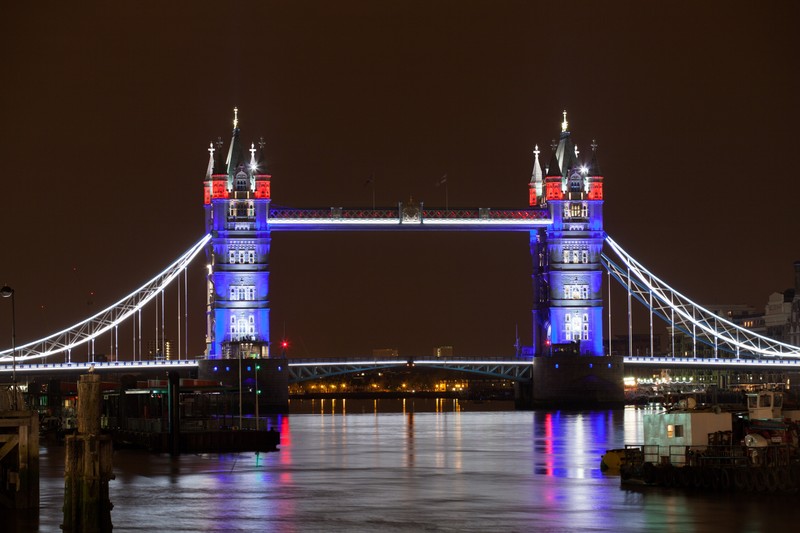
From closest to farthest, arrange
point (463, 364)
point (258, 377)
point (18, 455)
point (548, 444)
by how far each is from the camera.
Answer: point (18, 455) < point (548, 444) < point (258, 377) < point (463, 364)

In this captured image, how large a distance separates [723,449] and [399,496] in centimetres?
916

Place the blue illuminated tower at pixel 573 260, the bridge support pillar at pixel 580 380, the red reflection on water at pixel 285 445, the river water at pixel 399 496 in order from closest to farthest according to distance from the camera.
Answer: the river water at pixel 399 496, the red reflection on water at pixel 285 445, the bridge support pillar at pixel 580 380, the blue illuminated tower at pixel 573 260

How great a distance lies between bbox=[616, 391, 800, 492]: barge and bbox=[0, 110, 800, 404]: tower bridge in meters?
81.0

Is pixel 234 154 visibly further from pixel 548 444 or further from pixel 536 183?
pixel 548 444

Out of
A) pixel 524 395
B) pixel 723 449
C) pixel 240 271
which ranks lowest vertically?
pixel 524 395

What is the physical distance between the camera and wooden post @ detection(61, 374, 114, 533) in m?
36.3

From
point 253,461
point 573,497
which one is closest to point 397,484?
point 573,497

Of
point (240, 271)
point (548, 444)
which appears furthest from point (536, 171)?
point (548, 444)

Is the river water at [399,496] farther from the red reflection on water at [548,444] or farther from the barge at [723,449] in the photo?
the barge at [723,449]

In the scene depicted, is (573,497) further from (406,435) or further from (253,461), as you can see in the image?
(406,435)

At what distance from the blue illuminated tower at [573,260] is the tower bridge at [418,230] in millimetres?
82

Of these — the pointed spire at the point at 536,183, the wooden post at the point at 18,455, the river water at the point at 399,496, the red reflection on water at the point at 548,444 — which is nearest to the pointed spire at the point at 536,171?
the pointed spire at the point at 536,183

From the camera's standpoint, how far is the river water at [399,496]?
131 feet

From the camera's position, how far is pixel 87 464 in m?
36.2
